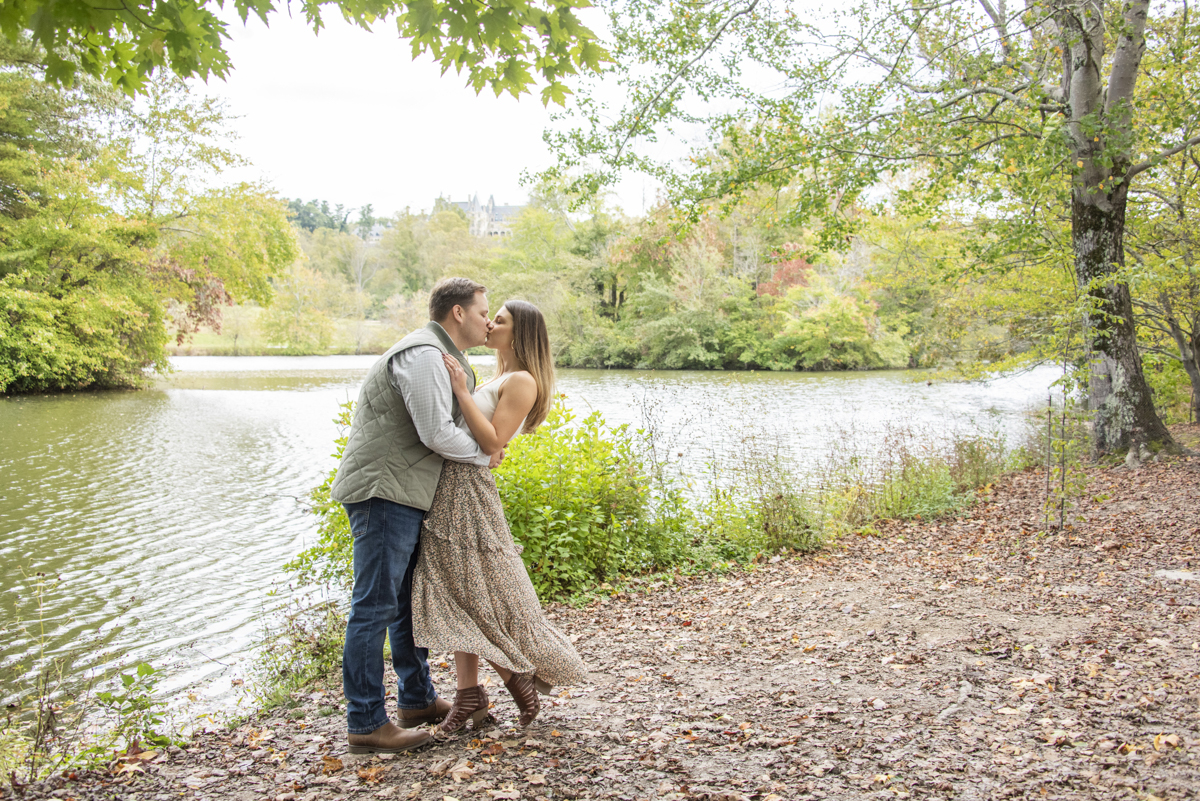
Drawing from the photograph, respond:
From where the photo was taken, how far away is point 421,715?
313 centimetres

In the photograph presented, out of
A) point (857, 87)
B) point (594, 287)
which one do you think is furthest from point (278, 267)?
point (857, 87)

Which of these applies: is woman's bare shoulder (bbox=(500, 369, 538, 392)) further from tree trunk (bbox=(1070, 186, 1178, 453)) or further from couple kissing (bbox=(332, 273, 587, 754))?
tree trunk (bbox=(1070, 186, 1178, 453))

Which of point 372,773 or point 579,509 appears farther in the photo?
point 579,509

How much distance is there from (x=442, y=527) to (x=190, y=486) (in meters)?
10.1

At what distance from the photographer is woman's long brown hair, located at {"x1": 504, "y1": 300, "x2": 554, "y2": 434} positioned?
305 centimetres

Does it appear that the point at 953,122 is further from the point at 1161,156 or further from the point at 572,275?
the point at 572,275

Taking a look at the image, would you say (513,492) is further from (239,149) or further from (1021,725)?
(239,149)

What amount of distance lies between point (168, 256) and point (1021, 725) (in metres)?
28.2

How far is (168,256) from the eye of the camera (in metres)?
24.9

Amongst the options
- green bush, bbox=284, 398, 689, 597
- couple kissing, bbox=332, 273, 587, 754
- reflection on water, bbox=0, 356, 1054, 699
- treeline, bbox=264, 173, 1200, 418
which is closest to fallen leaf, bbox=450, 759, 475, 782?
couple kissing, bbox=332, 273, 587, 754

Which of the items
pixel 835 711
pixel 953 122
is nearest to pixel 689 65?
pixel 953 122

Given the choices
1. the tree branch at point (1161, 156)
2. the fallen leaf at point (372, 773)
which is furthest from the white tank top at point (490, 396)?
the tree branch at point (1161, 156)

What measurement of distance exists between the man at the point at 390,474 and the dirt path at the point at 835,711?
0.31 meters

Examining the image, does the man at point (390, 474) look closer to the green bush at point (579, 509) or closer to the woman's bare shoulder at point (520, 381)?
the woman's bare shoulder at point (520, 381)
